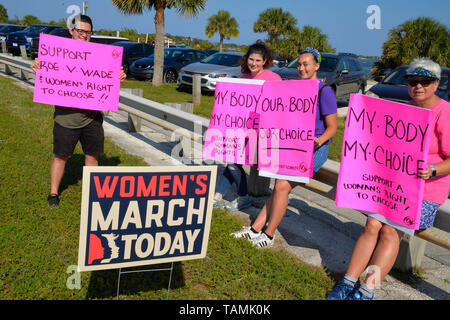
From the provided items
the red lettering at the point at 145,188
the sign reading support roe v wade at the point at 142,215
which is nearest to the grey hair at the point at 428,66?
the sign reading support roe v wade at the point at 142,215

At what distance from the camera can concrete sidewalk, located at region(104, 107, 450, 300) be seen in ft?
11.5

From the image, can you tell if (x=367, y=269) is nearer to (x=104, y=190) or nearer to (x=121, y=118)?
(x=104, y=190)

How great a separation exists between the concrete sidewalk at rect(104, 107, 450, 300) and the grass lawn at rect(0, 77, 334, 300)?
258 mm

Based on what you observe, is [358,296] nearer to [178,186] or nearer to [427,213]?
[427,213]

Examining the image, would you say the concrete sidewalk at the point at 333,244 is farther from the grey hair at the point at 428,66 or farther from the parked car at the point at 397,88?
the parked car at the point at 397,88

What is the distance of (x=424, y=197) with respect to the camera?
3.11 m

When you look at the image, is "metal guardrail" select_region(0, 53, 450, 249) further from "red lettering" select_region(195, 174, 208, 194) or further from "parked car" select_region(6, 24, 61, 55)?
"parked car" select_region(6, 24, 61, 55)

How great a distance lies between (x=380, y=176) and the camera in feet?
10.4

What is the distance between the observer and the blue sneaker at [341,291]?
3207 millimetres

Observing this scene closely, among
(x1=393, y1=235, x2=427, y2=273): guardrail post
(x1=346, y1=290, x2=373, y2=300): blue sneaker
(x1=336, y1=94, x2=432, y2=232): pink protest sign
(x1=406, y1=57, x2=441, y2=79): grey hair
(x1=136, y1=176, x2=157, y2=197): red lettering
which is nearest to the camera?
(x1=136, y1=176, x2=157, y2=197): red lettering

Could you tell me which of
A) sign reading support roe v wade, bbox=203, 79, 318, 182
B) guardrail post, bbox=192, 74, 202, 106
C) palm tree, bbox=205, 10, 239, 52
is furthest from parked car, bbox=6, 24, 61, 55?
palm tree, bbox=205, 10, 239, 52

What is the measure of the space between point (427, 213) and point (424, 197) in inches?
4.6

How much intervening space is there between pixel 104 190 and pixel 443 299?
9.09ft
